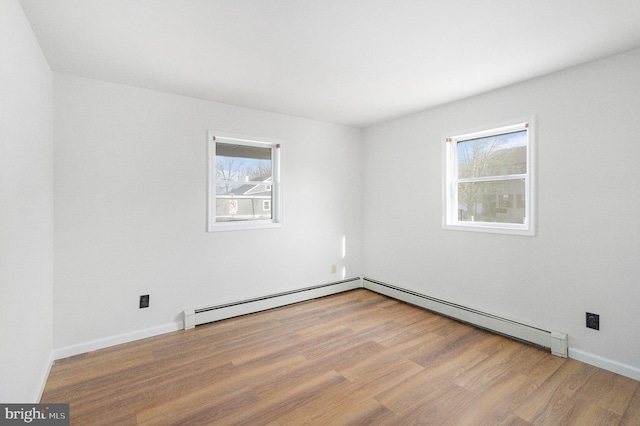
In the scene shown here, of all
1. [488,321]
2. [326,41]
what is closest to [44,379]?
[326,41]

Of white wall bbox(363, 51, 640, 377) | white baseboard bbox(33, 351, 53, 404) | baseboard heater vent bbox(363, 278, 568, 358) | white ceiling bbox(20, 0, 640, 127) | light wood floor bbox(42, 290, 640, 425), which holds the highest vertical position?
white ceiling bbox(20, 0, 640, 127)

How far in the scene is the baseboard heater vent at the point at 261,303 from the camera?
3.29 metres

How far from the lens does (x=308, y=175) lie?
166 inches

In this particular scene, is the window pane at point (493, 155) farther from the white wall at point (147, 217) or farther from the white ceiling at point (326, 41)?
the white wall at point (147, 217)

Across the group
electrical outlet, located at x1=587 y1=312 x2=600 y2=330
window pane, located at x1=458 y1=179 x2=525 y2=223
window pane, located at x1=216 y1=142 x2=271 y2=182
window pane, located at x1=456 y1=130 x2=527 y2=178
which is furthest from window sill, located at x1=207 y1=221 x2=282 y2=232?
electrical outlet, located at x1=587 y1=312 x2=600 y2=330

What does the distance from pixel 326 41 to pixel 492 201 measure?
2.42 metres

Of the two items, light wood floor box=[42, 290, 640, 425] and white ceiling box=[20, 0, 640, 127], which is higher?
white ceiling box=[20, 0, 640, 127]

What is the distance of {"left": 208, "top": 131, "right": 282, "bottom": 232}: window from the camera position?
11.5ft

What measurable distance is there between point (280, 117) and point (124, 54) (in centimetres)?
188

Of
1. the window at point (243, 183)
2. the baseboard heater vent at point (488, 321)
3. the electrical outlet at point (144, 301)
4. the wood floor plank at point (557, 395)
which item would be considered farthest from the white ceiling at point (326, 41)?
the wood floor plank at point (557, 395)

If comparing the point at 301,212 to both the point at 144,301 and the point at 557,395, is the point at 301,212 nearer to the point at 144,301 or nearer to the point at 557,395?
the point at 144,301

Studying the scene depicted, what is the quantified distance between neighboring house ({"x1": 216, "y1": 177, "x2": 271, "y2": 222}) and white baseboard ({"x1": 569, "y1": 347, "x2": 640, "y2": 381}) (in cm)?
344

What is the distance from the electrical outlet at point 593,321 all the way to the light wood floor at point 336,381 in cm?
33

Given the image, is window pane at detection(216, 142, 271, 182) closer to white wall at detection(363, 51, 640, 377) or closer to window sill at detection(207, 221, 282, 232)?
window sill at detection(207, 221, 282, 232)
